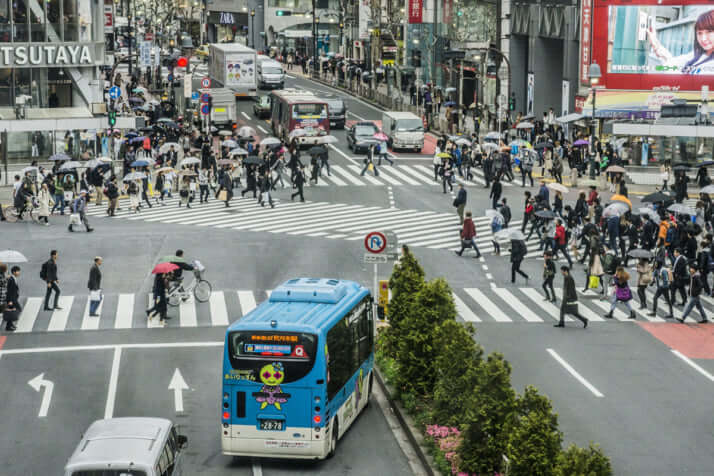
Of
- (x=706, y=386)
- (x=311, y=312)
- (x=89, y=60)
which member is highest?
(x=89, y=60)

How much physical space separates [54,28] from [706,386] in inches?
1695

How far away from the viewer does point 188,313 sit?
2769 cm

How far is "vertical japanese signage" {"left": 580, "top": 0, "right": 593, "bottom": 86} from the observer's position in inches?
2441

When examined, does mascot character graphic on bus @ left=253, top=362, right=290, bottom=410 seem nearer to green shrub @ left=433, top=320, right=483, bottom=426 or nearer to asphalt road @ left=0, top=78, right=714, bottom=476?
asphalt road @ left=0, top=78, right=714, bottom=476

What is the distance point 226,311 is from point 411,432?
10220 millimetres

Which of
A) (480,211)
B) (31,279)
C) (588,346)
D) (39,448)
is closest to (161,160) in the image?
(480,211)

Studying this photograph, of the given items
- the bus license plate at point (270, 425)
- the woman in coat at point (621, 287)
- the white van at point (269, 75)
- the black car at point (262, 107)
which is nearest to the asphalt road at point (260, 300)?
the woman in coat at point (621, 287)

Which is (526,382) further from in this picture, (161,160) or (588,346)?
(161,160)

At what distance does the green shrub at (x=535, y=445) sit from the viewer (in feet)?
44.4

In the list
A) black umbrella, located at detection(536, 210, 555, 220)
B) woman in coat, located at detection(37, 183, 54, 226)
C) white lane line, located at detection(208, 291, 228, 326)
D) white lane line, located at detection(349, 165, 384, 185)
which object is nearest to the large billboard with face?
white lane line, located at detection(349, 165, 384, 185)

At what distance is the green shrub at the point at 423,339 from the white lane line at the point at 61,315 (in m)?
10.2

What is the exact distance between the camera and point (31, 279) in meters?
31.3

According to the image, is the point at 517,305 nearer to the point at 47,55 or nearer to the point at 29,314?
the point at 29,314

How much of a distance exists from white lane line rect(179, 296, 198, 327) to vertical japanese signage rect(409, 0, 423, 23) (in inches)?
2492
